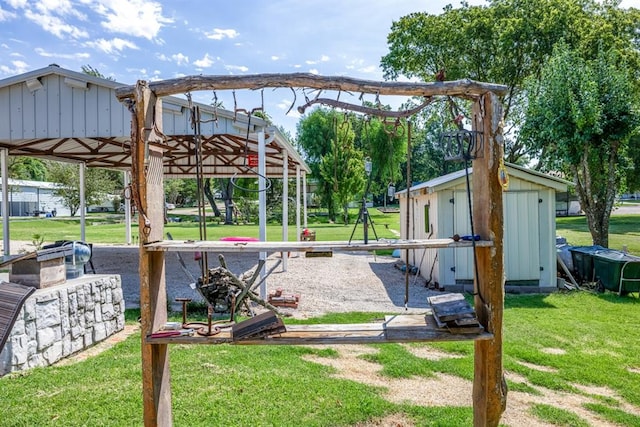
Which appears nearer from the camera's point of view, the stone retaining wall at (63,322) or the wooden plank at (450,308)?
the wooden plank at (450,308)

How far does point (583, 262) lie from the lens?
8.77m

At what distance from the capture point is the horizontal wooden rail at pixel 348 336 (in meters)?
2.38

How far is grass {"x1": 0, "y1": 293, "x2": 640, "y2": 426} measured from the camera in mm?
3154

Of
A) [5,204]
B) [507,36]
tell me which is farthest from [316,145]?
[5,204]

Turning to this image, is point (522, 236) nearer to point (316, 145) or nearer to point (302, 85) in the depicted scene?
point (302, 85)

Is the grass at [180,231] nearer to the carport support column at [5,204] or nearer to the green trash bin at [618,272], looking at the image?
the carport support column at [5,204]

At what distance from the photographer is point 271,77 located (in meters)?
2.38

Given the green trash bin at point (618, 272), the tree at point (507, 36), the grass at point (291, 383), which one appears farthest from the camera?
the tree at point (507, 36)

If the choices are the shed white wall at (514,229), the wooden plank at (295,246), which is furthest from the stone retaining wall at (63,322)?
the shed white wall at (514,229)

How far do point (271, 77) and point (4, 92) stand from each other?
23.5ft

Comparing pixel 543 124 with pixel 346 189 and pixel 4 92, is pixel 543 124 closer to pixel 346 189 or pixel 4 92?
pixel 4 92

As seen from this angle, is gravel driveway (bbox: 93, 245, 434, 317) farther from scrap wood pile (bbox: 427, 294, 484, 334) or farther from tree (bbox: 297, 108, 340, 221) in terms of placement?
tree (bbox: 297, 108, 340, 221)

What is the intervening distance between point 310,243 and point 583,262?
28.1 feet

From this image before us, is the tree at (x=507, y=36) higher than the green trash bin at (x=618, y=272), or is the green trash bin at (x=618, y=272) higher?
the tree at (x=507, y=36)
